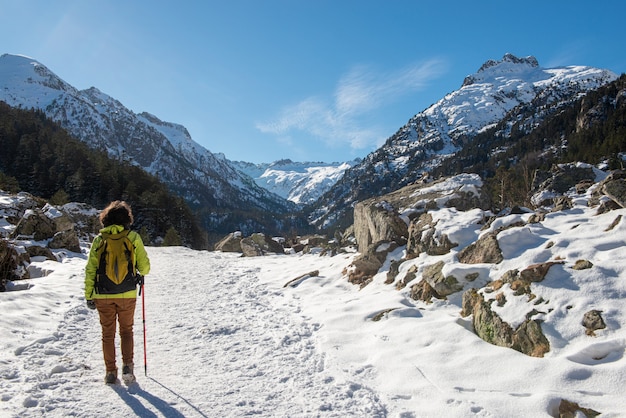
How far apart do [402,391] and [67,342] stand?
6310mm

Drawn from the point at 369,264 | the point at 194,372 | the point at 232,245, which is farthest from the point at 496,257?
the point at 232,245

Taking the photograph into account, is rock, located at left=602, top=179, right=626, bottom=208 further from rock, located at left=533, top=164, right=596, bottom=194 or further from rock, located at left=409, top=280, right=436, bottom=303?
rock, located at left=533, top=164, right=596, bottom=194

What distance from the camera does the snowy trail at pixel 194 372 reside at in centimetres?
480

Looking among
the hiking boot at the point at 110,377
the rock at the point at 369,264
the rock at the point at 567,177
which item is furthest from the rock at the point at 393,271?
the rock at the point at 567,177

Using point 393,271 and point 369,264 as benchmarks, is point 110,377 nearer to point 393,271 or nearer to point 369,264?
point 393,271

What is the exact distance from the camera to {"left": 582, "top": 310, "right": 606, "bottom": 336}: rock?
218 inches

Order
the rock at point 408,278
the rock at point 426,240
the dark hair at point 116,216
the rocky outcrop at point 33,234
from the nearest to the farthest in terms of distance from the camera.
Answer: the dark hair at point 116,216 → the rock at point 408,278 → the rock at point 426,240 → the rocky outcrop at point 33,234

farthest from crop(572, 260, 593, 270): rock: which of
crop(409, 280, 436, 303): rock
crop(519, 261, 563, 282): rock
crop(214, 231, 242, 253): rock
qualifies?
crop(214, 231, 242, 253): rock

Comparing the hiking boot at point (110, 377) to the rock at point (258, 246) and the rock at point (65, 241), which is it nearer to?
the rock at point (65, 241)

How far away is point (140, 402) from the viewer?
192 inches

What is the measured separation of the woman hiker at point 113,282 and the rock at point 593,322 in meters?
6.98

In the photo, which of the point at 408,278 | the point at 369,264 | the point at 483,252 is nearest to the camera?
the point at 483,252

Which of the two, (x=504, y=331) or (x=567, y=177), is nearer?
(x=504, y=331)

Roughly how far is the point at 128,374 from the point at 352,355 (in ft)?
12.5
